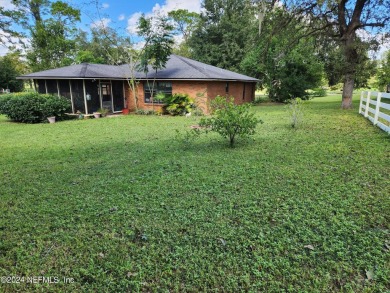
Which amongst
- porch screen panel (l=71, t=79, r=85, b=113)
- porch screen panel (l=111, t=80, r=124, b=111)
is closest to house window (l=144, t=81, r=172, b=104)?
porch screen panel (l=111, t=80, r=124, b=111)

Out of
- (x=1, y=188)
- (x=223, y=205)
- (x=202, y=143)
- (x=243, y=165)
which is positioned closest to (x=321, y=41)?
(x=202, y=143)

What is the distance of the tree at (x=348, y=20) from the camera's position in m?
12.9

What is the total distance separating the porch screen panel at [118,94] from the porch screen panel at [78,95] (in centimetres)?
226

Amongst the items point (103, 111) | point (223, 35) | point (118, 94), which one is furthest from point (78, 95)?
point (223, 35)

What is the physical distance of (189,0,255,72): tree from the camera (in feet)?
93.0

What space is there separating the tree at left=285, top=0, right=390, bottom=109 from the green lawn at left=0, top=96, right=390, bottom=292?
9494mm

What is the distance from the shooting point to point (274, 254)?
2520mm

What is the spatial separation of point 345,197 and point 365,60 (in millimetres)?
13384

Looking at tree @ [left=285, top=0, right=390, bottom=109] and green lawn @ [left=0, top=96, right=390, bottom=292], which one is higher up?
tree @ [left=285, top=0, right=390, bottom=109]

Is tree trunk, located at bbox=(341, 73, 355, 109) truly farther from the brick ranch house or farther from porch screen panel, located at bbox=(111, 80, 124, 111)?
porch screen panel, located at bbox=(111, 80, 124, 111)

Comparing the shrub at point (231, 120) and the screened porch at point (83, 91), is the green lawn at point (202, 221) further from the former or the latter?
the screened porch at point (83, 91)

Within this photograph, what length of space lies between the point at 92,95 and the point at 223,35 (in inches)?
735

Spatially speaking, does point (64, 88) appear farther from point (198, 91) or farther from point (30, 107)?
point (198, 91)

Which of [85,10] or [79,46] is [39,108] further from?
[79,46]
